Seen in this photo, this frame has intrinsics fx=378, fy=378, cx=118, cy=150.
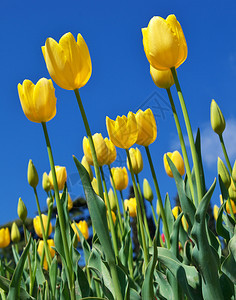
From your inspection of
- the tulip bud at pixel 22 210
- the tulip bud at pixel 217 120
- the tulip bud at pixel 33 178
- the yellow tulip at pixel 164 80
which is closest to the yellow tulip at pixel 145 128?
the yellow tulip at pixel 164 80

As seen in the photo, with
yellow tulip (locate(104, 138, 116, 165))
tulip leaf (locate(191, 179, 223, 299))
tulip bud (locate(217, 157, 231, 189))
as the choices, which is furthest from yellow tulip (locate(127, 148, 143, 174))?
tulip leaf (locate(191, 179, 223, 299))

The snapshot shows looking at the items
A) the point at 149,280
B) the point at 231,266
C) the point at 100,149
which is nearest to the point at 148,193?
the point at 100,149

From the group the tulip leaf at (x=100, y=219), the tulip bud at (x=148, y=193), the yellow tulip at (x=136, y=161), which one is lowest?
the tulip leaf at (x=100, y=219)

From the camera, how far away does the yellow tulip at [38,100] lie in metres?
1.65

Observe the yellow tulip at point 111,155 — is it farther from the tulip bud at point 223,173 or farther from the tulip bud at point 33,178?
the tulip bud at point 223,173

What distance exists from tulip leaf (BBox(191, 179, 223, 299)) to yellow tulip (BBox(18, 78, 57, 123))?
2.74ft

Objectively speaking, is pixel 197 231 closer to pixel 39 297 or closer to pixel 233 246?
pixel 233 246

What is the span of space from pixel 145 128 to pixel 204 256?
80 centimetres

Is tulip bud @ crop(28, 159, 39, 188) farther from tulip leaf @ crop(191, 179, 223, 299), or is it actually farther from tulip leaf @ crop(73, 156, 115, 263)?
tulip leaf @ crop(191, 179, 223, 299)

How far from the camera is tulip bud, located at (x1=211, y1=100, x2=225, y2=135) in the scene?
6.59 ft

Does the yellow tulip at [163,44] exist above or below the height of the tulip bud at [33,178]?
above

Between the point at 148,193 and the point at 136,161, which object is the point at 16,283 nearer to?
the point at 136,161

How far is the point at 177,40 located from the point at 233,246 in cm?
77

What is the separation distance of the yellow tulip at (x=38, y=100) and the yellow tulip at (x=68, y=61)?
0.98ft
